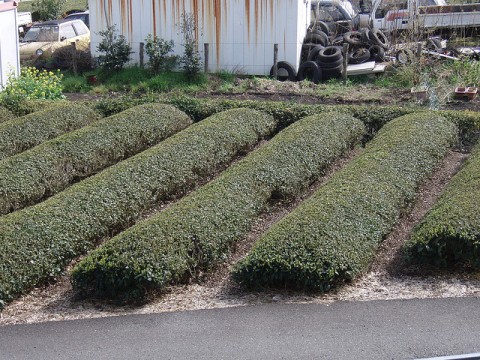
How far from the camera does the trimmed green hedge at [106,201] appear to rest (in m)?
8.42

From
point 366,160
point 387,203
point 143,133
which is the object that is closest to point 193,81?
point 143,133

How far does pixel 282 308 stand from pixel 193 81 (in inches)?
503

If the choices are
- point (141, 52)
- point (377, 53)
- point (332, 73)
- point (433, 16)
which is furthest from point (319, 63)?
point (433, 16)

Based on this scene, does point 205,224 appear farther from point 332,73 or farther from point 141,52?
point 141,52

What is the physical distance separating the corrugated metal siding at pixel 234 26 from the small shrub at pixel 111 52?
0.73 m

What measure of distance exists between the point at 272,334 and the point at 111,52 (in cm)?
1492

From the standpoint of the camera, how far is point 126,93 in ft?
62.6

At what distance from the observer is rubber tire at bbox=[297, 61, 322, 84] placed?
19.9 m

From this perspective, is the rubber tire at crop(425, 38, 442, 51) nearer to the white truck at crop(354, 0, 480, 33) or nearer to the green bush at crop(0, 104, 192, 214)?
the white truck at crop(354, 0, 480, 33)

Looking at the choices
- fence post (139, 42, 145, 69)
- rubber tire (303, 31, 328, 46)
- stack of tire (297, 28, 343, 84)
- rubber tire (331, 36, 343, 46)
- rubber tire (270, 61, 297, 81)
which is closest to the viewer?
stack of tire (297, 28, 343, 84)

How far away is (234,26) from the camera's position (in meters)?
20.8

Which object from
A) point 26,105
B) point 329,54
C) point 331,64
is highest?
point 329,54

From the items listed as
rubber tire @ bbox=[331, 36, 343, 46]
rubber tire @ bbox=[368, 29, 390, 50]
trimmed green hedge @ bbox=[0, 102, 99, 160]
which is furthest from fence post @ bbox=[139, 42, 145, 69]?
rubber tire @ bbox=[368, 29, 390, 50]

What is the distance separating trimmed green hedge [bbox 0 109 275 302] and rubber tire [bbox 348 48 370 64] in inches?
294
